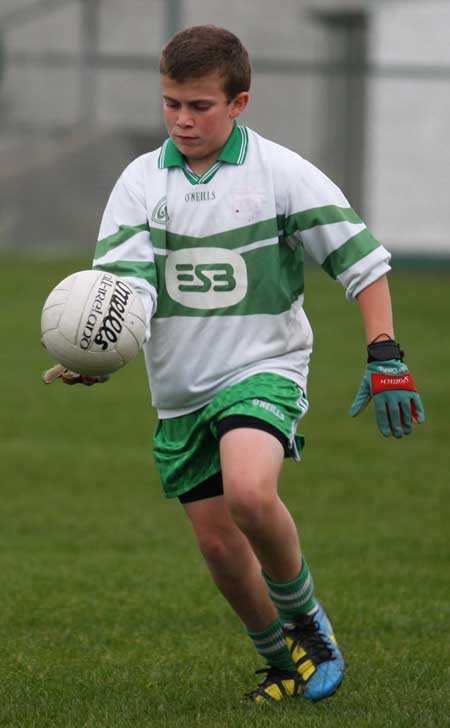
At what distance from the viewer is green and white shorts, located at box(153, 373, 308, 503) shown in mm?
4324

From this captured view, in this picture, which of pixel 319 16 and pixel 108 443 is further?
pixel 319 16

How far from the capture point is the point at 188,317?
4469mm

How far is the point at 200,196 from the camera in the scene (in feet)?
14.6

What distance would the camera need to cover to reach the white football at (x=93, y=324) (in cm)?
416

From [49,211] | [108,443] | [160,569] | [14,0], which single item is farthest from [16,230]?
[160,569]

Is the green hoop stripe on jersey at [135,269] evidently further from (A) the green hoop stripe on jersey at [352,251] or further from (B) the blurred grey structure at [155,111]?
(B) the blurred grey structure at [155,111]

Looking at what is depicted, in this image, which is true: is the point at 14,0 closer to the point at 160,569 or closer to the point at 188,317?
the point at 160,569

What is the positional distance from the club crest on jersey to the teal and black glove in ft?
2.49

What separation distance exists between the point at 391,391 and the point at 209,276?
0.67 metres

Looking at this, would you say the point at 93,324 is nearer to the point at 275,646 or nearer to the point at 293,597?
the point at 293,597

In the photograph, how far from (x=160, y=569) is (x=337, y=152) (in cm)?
1560

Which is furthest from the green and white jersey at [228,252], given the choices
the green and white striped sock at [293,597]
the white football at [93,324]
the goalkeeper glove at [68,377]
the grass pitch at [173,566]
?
the grass pitch at [173,566]

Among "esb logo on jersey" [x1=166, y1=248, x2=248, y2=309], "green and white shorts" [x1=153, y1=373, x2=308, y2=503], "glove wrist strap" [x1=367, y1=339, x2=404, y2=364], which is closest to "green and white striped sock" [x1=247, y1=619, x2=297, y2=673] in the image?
"green and white shorts" [x1=153, y1=373, x2=308, y2=503]

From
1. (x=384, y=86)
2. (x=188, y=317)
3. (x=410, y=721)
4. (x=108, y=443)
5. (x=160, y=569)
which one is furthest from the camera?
(x=384, y=86)
